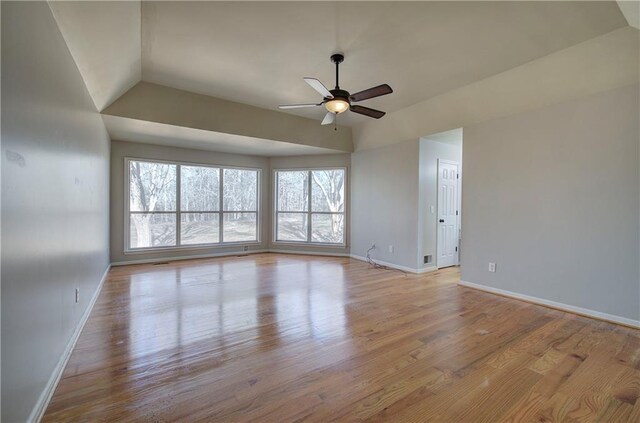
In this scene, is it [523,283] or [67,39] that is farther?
[523,283]

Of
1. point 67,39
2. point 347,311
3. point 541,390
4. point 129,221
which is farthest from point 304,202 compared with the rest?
point 541,390

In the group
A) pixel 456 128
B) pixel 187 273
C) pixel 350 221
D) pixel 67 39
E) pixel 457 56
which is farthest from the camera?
pixel 350 221

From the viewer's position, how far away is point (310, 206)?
6.97m

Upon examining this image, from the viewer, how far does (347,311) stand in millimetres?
3268

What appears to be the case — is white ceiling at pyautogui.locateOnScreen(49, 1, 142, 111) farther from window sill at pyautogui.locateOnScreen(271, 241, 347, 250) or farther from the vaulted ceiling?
window sill at pyautogui.locateOnScreen(271, 241, 347, 250)

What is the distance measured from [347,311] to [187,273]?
301 centimetres

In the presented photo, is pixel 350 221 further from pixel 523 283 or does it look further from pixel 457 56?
pixel 457 56

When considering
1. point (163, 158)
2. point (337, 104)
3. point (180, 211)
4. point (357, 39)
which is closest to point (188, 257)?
point (180, 211)

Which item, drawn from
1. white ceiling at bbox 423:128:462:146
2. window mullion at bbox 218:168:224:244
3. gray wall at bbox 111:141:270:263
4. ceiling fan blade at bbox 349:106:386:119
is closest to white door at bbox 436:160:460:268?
white ceiling at bbox 423:128:462:146

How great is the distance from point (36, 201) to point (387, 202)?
193 inches

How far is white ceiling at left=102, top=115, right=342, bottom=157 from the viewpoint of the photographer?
4344mm

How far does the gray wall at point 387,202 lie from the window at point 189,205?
2.48 metres

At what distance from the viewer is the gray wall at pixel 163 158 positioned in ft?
17.7

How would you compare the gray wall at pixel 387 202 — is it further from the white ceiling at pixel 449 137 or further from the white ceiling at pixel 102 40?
the white ceiling at pixel 102 40
